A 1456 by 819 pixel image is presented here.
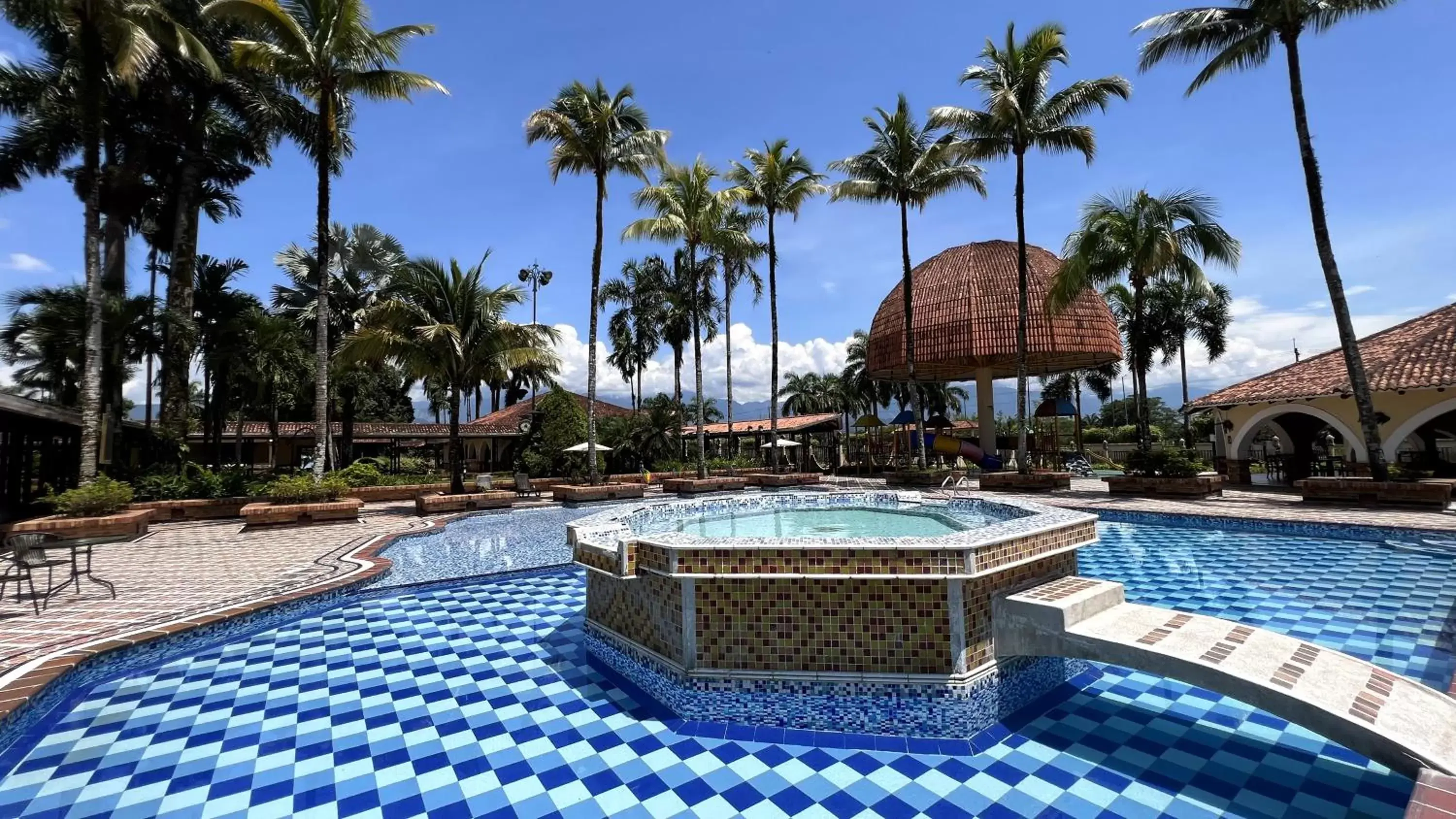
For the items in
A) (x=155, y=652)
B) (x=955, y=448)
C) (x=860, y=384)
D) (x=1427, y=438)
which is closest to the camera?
(x=155, y=652)

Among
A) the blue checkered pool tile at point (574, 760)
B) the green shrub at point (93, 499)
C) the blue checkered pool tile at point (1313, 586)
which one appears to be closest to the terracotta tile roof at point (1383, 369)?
the blue checkered pool tile at point (1313, 586)

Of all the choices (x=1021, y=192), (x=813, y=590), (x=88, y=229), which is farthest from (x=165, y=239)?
(x=1021, y=192)

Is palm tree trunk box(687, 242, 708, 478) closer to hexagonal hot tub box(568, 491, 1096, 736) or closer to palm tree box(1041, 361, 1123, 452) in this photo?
hexagonal hot tub box(568, 491, 1096, 736)

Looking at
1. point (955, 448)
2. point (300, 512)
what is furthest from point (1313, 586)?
point (955, 448)

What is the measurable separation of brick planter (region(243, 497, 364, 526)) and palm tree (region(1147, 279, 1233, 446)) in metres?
35.2

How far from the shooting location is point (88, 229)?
42.7ft

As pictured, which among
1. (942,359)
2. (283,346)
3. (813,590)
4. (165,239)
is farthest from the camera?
(942,359)

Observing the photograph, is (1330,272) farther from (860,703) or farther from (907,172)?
(860,703)

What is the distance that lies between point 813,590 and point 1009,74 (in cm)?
1863

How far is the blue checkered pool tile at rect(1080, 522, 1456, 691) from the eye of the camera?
5.20 m

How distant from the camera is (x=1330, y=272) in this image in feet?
44.1

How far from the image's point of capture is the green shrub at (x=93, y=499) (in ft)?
38.0

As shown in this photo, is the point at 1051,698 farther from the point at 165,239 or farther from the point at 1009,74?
the point at 165,239

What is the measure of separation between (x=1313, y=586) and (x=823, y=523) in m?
6.27
